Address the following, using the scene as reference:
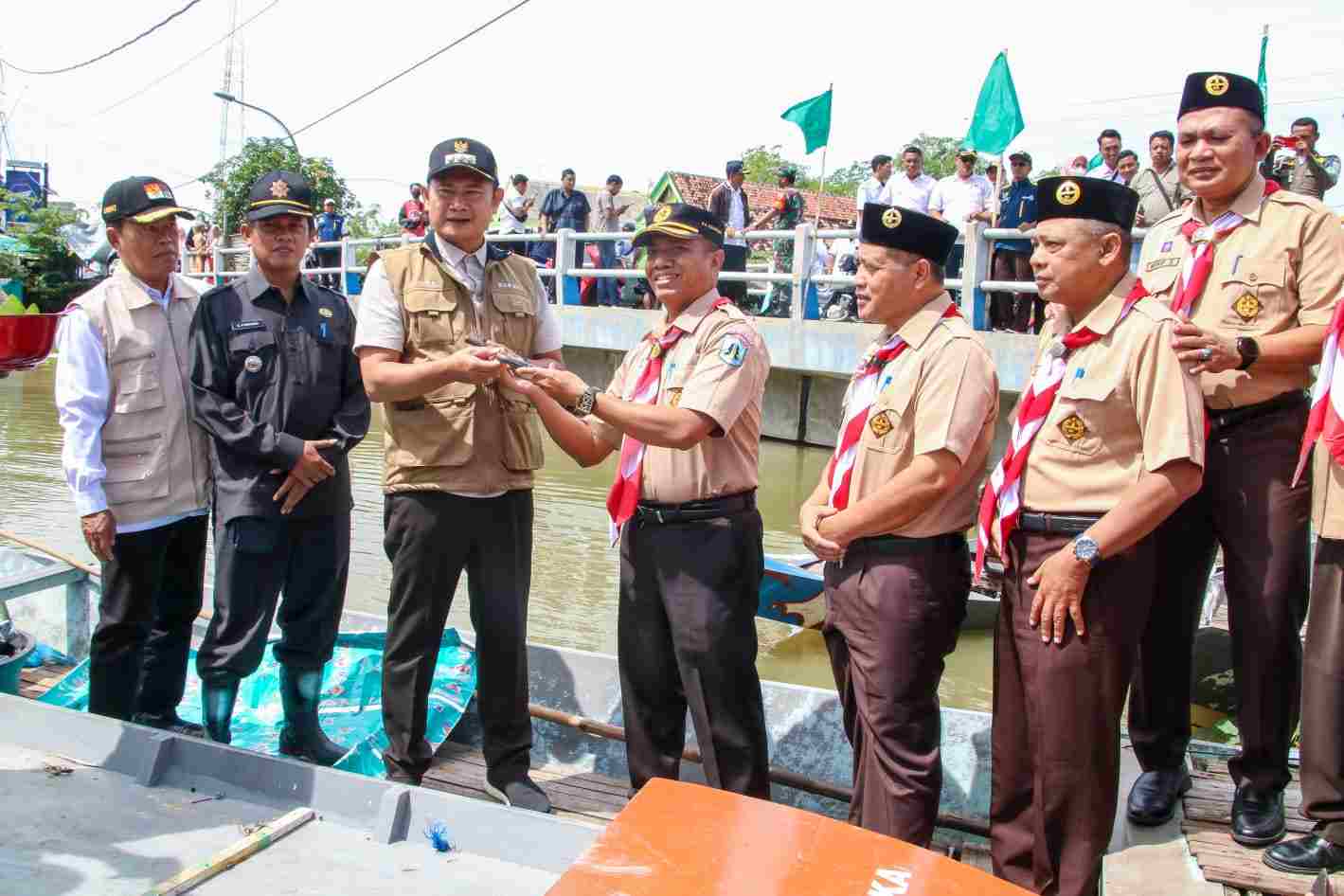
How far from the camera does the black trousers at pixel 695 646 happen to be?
3330mm

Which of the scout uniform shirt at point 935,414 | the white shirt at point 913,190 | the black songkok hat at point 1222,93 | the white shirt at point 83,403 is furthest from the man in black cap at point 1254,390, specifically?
the white shirt at point 913,190

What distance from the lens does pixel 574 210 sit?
15.4 m

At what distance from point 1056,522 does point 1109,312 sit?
517 mm

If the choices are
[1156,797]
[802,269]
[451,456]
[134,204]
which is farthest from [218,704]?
[802,269]

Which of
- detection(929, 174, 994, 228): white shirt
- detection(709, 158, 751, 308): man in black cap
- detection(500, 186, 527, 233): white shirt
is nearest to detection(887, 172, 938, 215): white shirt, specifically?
detection(929, 174, 994, 228): white shirt

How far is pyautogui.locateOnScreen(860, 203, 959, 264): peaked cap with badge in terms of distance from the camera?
3084 millimetres

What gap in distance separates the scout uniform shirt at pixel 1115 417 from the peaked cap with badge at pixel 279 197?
2.38 metres

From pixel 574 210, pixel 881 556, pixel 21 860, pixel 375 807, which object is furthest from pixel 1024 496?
pixel 574 210

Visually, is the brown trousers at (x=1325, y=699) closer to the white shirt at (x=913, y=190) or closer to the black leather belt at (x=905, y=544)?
the black leather belt at (x=905, y=544)

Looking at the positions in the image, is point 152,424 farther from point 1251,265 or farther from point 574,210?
point 574,210

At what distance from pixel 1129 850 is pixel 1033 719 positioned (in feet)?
1.65

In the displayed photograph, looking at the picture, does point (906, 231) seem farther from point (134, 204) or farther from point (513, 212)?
point (513, 212)

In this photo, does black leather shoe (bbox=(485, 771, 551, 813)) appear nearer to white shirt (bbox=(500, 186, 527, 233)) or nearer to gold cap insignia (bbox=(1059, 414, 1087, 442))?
gold cap insignia (bbox=(1059, 414, 1087, 442))

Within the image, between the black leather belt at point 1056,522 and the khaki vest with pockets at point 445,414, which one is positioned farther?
the khaki vest with pockets at point 445,414
